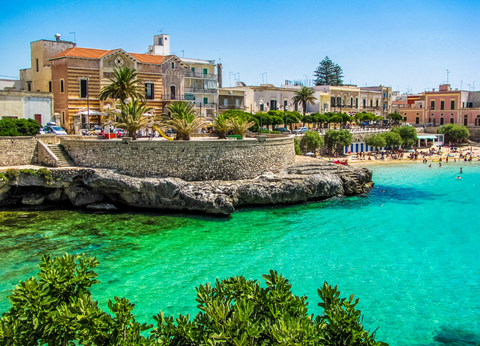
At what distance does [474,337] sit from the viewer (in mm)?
12945

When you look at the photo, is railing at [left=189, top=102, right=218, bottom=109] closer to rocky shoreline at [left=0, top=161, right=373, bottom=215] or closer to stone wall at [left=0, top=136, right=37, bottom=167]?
rocky shoreline at [left=0, top=161, right=373, bottom=215]

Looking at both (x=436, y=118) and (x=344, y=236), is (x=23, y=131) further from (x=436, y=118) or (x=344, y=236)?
(x=436, y=118)

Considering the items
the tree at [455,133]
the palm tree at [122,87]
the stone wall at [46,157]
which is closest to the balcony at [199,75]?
the palm tree at [122,87]

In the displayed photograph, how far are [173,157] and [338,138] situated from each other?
92.0 ft

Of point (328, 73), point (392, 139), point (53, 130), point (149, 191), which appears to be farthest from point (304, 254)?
point (328, 73)

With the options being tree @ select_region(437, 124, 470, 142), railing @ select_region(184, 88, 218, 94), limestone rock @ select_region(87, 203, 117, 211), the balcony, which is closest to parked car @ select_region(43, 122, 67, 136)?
limestone rock @ select_region(87, 203, 117, 211)

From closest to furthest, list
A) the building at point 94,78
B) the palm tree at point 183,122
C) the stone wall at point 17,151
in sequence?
the stone wall at point 17,151 < the palm tree at point 183,122 < the building at point 94,78

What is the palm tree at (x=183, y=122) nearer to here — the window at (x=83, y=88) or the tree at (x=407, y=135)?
the window at (x=83, y=88)

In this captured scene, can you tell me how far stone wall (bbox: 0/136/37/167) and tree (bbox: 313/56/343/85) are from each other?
67.1m

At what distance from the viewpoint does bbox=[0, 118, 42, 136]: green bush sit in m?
28.0

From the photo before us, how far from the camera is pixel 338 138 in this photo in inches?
1969

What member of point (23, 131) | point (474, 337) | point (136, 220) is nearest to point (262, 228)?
point (136, 220)

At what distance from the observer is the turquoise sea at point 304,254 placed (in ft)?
48.0

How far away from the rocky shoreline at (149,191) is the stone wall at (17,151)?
2.34m
